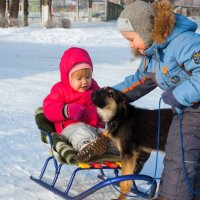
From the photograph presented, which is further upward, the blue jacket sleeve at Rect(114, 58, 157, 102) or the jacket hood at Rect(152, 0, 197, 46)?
the jacket hood at Rect(152, 0, 197, 46)

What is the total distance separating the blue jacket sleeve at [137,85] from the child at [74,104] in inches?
18.0

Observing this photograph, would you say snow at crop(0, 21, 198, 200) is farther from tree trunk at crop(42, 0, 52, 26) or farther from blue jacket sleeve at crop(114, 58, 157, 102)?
tree trunk at crop(42, 0, 52, 26)

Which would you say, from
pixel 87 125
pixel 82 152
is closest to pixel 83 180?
pixel 87 125

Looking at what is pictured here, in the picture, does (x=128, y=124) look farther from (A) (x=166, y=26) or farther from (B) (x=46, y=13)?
(B) (x=46, y=13)

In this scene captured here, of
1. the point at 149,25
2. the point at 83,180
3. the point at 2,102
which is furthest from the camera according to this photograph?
the point at 2,102

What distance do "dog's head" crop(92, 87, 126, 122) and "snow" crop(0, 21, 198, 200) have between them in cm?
92

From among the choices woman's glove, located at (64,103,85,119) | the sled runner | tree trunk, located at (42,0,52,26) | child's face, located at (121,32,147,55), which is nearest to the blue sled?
the sled runner

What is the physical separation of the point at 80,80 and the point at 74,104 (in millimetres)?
230

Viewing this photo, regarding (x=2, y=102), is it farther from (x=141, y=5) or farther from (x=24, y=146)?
(x=141, y=5)

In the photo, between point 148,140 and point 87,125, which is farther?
point 87,125

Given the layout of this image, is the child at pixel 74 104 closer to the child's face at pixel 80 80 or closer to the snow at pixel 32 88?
the child's face at pixel 80 80

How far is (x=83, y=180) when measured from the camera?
15.3 feet

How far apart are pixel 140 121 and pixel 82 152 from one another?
0.49 meters

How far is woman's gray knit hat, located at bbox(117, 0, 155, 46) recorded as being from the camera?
3.26 m
